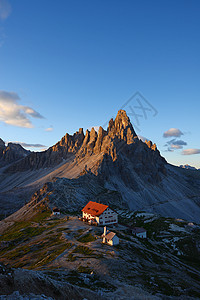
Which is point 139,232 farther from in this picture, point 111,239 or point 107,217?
point 111,239

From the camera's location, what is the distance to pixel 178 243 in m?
76.3

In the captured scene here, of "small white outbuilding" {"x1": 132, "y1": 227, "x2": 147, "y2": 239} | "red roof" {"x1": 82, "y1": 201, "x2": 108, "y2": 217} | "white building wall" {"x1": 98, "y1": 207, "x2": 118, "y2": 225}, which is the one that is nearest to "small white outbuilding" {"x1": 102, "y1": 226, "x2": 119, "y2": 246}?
"red roof" {"x1": 82, "y1": 201, "x2": 108, "y2": 217}

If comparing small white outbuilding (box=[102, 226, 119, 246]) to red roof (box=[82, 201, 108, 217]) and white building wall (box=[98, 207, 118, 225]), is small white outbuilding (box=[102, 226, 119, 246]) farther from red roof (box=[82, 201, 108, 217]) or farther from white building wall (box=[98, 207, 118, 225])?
white building wall (box=[98, 207, 118, 225])

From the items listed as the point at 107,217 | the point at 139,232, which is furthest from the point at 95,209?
the point at 139,232

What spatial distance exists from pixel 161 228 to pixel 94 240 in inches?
1925

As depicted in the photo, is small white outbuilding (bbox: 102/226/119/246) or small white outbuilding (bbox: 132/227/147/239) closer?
small white outbuilding (bbox: 102/226/119/246)

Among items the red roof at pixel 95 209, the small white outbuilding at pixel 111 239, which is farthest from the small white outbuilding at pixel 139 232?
the small white outbuilding at pixel 111 239

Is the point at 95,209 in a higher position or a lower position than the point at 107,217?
higher

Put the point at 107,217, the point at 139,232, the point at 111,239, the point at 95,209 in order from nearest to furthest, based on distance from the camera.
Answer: the point at 111,239, the point at 139,232, the point at 107,217, the point at 95,209

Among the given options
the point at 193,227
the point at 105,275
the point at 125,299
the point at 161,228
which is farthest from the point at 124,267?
the point at 193,227

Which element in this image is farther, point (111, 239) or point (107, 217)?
point (107, 217)

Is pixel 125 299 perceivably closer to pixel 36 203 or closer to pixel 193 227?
pixel 193 227

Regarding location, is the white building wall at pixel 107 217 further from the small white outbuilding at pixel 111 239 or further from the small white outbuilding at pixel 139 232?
the small white outbuilding at pixel 111 239

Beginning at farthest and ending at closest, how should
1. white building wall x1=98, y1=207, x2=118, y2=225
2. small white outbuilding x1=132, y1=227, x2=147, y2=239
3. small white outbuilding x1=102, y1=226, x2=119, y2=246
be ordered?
white building wall x1=98, y1=207, x2=118, y2=225 < small white outbuilding x1=132, y1=227, x2=147, y2=239 < small white outbuilding x1=102, y1=226, x2=119, y2=246
